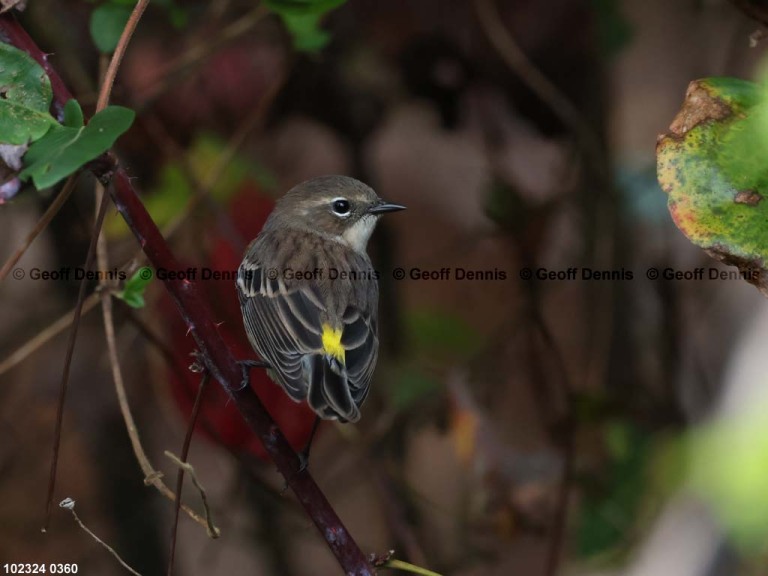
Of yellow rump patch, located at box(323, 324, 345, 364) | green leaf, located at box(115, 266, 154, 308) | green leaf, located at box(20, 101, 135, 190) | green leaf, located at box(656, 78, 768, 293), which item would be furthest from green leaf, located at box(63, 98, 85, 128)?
green leaf, located at box(656, 78, 768, 293)

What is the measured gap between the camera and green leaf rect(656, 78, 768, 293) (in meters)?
1.91

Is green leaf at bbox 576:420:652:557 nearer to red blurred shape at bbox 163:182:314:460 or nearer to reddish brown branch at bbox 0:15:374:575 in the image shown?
red blurred shape at bbox 163:182:314:460

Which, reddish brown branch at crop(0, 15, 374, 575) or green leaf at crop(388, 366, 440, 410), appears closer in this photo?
reddish brown branch at crop(0, 15, 374, 575)

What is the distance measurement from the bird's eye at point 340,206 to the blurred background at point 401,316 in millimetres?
449

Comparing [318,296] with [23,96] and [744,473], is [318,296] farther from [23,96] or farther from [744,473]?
[744,473]

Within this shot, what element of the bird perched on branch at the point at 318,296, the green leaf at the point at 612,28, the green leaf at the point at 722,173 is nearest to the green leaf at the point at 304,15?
the bird perched on branch at the point at 318,296

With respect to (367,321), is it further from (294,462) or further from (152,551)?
(152,551)

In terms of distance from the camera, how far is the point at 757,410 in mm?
1413

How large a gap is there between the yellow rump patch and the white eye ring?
2.53 ft

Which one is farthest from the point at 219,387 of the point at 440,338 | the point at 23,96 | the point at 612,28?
the point at 612,28

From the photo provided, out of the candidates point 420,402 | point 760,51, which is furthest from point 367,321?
point 760,51

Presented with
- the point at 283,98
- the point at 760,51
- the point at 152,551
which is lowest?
the point at 152,551

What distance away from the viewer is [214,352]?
1.91 meters

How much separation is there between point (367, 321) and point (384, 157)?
11.5ft
